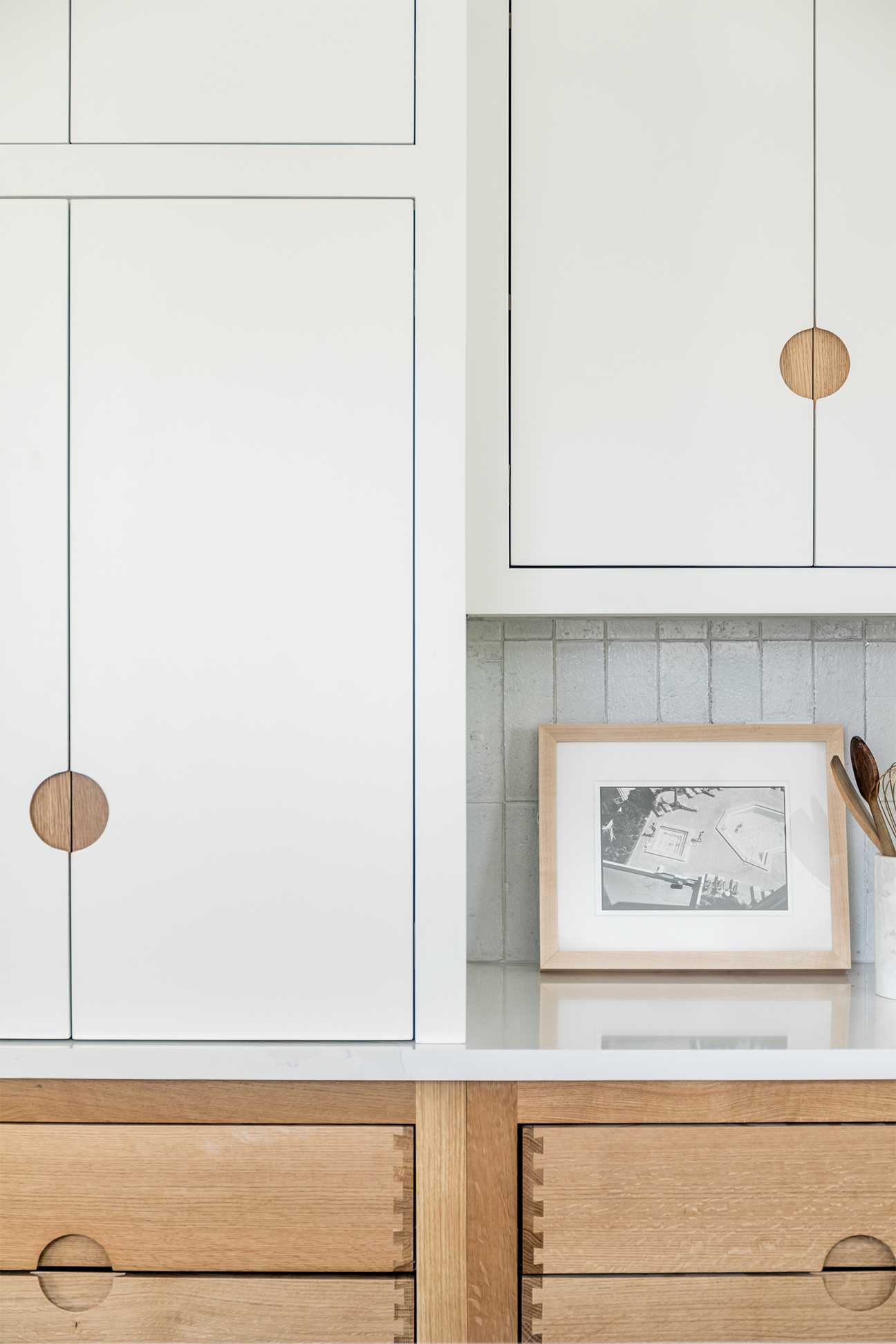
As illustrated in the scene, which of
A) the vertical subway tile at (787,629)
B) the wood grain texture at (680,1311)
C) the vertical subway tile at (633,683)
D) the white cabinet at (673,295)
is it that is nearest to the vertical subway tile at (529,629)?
the vertical subway tile at (633,683)

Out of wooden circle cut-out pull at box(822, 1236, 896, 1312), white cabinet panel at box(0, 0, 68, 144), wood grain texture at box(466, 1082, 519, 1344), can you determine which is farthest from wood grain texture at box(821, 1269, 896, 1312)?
white cabinet panel at box(0, 0, 68, 144)

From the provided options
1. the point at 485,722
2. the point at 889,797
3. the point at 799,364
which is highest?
the point at 799,364

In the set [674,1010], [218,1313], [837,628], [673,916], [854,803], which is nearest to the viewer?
[218,1313]

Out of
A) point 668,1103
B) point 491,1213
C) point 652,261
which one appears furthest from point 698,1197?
point 652,261

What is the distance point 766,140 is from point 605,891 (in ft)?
3.60

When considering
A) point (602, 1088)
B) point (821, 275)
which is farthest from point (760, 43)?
point (602, 1088)

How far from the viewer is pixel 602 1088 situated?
93cm

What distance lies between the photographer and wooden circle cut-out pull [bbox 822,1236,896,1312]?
0.92 metres

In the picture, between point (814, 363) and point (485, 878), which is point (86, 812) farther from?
point (814, 363)

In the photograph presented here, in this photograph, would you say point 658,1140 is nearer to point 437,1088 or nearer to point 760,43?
point 437,1088

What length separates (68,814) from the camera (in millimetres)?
963

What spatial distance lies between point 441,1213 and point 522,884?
0.56 metres

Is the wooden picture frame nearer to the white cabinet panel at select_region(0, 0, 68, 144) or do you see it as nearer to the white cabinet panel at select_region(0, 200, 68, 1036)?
the white cabinet panel at select_region(0, 200, 68, 1036)

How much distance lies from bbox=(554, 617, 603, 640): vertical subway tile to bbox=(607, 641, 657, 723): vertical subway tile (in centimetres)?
4
